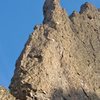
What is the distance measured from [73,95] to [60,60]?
402 centimetres

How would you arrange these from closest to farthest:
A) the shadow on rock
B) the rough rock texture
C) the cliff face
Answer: the rough rock texture
the cliff face
the shadow on rock

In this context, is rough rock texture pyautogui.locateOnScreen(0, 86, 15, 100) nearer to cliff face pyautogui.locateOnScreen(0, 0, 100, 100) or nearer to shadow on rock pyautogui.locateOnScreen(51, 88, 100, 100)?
cliff face pyautogui.locateOnScreen(0, 0, 100, 100)

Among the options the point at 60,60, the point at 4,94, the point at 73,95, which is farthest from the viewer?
the point at 60,60

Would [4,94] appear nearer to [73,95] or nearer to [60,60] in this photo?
[73,95]

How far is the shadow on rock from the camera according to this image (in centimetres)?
4647

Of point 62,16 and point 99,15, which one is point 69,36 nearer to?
point 62,16

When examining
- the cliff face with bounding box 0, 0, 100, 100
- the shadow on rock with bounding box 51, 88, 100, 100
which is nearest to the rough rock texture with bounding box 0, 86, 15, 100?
the cliff face with bounding box 0, 0, 100, 100

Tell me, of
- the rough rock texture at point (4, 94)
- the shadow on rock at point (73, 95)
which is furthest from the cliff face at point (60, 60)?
the rough rock texture at point (4, 94)

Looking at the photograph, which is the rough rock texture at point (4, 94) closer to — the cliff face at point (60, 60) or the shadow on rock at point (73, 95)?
the cliff face at point (60, 60)

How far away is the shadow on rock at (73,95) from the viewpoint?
46.5 metres

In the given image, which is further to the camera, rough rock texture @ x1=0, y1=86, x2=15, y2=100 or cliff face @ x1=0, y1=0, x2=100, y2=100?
cliff face @ x1=0, y1=0, x2=100, y2=100

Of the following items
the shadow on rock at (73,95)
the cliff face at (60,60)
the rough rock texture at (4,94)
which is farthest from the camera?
the shadow on rock at (73,95)

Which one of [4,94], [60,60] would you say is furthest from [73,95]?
[4,94]

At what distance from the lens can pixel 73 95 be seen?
4903cm
